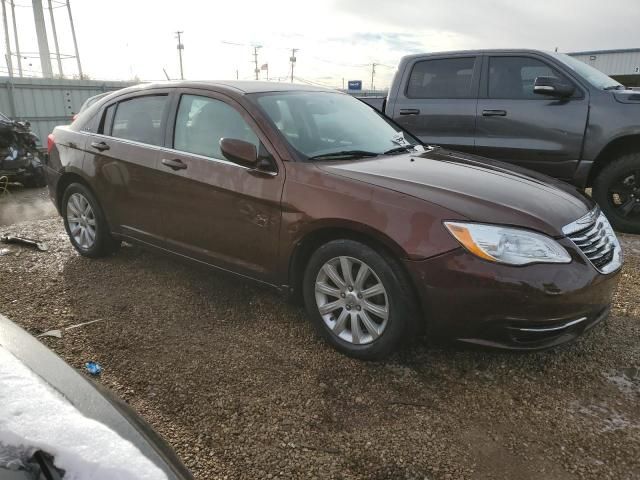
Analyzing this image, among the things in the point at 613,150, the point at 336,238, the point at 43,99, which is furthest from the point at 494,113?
the point at 43,99

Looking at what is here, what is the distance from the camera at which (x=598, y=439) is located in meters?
2.30

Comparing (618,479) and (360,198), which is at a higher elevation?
(360,198)

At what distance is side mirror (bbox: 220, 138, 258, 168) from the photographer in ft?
10.1

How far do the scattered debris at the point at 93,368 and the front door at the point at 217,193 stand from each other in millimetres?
955

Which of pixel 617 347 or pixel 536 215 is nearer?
pixel 536 215

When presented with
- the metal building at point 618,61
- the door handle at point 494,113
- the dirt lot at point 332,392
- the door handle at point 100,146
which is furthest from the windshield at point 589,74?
the metal building at point 618,61

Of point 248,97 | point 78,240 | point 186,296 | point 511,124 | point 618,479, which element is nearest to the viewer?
point 618,479

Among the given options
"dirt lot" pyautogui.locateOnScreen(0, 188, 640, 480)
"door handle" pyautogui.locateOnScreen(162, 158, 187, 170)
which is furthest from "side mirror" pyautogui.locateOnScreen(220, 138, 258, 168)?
"dirt lot" pyautogui.locateOnScreen(0, 188, 640, 480)

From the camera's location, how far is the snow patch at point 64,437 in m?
1.15

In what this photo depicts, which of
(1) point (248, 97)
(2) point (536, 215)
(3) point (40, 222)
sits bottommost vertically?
(3) point (40, 222)

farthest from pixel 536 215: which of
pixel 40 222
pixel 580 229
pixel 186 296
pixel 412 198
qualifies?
pixel 40 222

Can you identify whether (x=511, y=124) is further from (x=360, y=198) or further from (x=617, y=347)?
(x=360, y=198)

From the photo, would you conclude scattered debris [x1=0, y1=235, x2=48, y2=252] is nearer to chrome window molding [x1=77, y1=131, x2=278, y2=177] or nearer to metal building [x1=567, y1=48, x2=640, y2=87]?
chrome window molding [x1=77, y1=131, x2=278, y2=177]

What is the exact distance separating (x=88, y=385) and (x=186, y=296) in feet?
7.70
